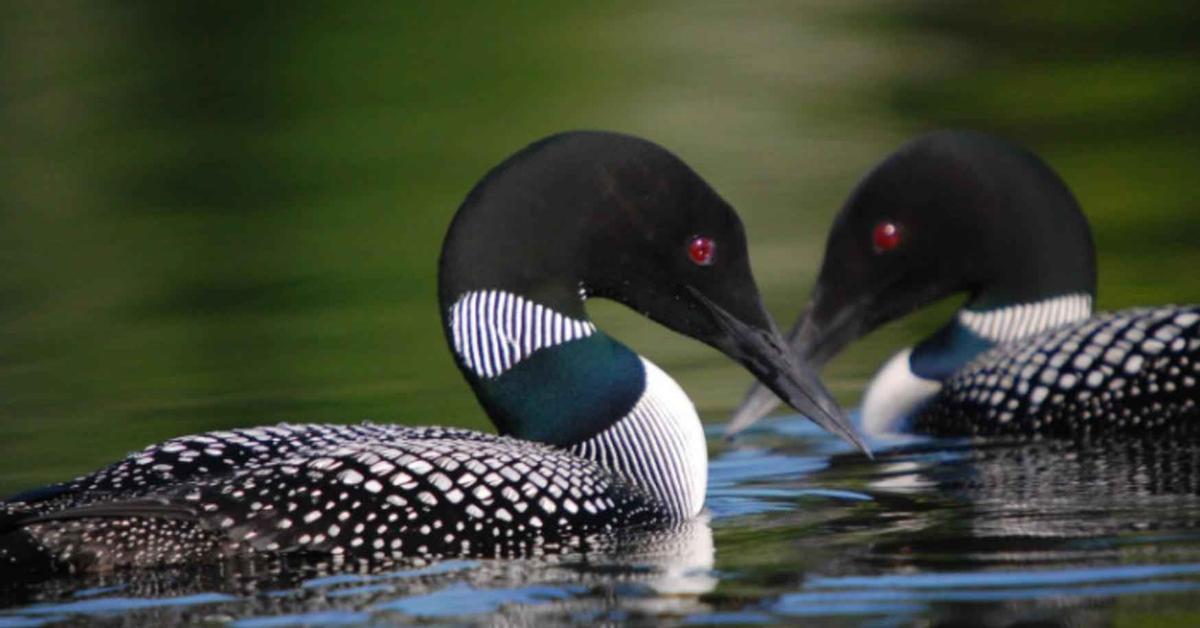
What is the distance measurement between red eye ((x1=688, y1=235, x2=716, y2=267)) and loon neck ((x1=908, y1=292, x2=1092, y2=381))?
1.77m

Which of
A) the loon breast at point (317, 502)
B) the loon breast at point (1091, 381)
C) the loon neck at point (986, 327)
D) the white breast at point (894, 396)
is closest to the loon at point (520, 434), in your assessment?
the loon breast at point (317, 502)

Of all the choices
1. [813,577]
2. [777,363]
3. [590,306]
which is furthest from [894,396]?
[813,577]

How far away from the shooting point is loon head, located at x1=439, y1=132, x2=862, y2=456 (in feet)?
18.6

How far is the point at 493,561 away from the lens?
491 cm

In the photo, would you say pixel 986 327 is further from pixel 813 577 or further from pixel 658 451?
pixel 813 577

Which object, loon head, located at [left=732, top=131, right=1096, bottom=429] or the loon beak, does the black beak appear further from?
the loon beak

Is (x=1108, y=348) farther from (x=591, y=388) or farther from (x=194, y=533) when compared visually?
(x=194, y=533)

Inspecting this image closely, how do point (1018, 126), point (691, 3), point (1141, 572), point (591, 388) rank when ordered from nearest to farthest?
1. point (1141, 572)
2. point (591, 388)
3. point (1018, 126)
4. point (691, 3)

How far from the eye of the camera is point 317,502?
4898 mm

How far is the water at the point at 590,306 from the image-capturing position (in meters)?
4.62

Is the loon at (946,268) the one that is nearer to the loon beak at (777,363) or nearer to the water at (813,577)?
the loon beak at (777,363)

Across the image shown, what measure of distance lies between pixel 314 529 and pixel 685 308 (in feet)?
4.64

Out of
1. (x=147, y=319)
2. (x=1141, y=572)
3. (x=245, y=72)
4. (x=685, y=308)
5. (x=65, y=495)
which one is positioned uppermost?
(x=245, y=72)

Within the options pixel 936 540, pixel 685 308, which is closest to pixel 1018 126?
pixel 685 308
